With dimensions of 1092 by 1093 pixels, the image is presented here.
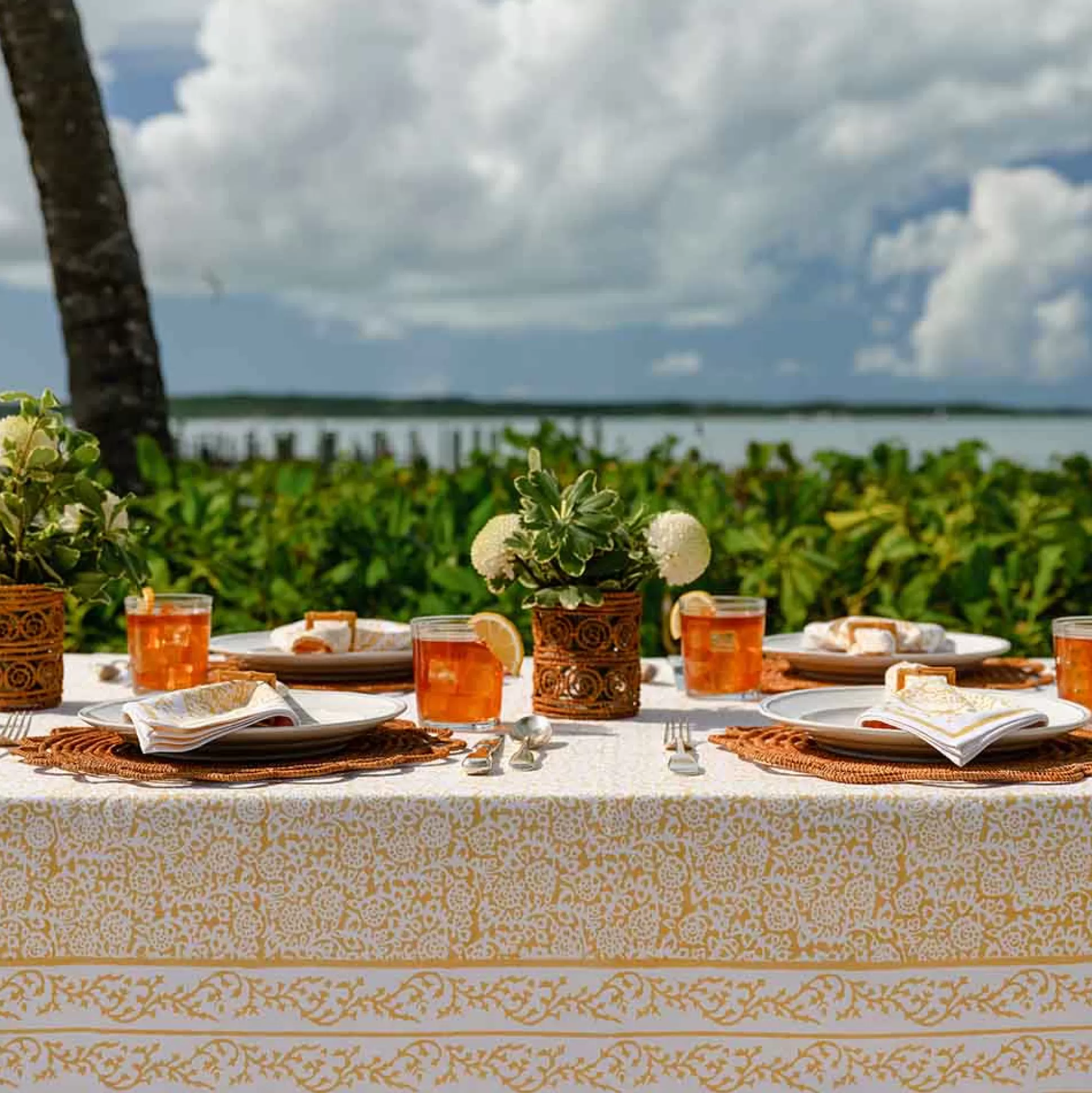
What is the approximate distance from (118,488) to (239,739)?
3.42 m

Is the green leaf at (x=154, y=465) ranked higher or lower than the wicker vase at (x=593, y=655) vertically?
higher

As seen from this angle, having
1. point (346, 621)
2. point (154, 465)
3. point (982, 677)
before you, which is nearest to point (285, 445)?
point (154, 465)

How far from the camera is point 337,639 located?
276cm

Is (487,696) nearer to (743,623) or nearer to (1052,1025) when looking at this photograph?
(743,623)

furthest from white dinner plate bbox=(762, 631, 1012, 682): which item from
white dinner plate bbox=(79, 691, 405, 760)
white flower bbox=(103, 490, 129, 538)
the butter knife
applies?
white flower bbox=(103, 490, 129, 538)

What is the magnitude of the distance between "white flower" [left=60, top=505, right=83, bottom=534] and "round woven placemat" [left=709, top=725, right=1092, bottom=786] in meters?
1.16

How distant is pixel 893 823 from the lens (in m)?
1.83

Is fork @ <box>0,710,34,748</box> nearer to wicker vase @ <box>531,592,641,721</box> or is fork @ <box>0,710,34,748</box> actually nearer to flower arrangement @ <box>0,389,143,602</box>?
flower arrangement @ <box>0,389,143,602</box>

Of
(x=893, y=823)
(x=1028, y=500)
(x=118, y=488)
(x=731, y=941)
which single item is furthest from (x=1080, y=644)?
(x=118, y=488)

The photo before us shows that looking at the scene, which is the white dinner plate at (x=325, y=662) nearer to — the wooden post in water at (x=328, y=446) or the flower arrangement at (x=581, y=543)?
the flower arrangement at (x=581, y=543)

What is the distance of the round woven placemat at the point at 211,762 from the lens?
1.93 m

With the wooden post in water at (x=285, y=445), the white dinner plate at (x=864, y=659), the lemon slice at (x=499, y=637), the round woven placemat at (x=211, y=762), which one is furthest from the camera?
the wooden post in water at (x=285, y=445)

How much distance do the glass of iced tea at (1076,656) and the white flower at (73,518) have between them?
1666 mm

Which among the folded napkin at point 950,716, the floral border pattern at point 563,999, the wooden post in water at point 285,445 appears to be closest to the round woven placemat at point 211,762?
the floral border pattern at point 563,999
